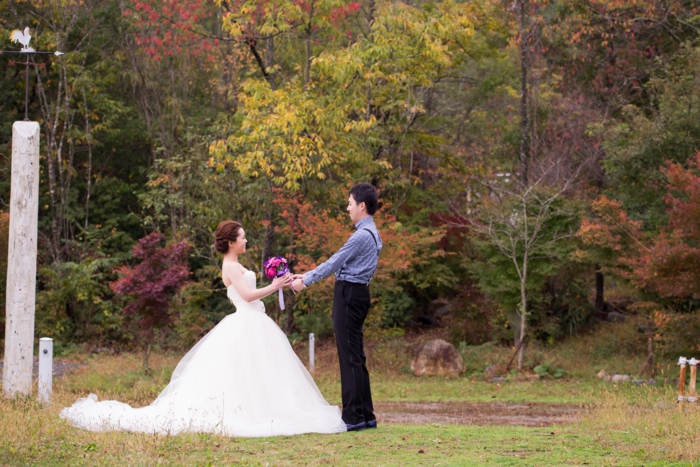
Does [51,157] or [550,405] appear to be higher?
[51,157]

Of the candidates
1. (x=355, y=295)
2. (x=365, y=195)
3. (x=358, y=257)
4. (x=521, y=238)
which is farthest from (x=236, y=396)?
(x=521, y=238)

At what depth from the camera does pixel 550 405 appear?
36.5 ft

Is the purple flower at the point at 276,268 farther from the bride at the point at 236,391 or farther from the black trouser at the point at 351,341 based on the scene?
the black trouser at the point at 351,341

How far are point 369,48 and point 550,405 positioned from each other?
283 inches

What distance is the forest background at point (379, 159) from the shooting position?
44.7ft

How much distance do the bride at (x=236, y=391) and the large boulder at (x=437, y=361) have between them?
727 centimetres

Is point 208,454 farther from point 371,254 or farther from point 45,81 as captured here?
point 45,81

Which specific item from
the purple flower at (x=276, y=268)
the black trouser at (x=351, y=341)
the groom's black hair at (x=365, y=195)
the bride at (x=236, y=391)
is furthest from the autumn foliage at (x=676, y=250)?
the purple flower at (x=276, y=268)

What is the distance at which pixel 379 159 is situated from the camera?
53.1 ft

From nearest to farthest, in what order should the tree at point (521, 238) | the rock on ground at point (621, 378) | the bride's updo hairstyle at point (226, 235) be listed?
the bride's updo hairstyle at point (226, 235), the rock on ground at point (621, 378), the tree at point (521, 238)

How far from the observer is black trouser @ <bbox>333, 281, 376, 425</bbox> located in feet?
21.4

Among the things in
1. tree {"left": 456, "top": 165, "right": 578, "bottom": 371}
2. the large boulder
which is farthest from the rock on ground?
the large boulder

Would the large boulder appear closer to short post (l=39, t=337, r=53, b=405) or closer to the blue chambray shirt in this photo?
short post (l=39, t=337, r=53, b=405)

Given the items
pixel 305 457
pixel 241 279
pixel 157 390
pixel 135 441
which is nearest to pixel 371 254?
pixel 241 279
